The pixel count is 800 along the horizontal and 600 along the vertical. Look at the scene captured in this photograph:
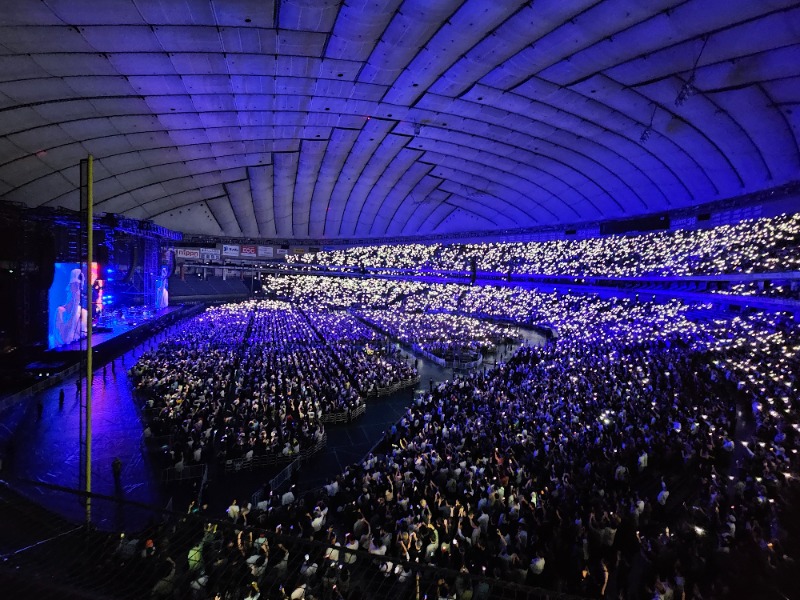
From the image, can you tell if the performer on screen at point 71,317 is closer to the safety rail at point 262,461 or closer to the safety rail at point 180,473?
the safety rail at point 180,473

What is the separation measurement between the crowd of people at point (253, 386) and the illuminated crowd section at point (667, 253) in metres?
20.0

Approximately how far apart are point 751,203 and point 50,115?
3956 cm

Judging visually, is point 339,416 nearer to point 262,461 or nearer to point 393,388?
point 262,461

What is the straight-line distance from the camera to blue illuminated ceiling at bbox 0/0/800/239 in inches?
569

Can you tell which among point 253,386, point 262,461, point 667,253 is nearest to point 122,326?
point 253,386

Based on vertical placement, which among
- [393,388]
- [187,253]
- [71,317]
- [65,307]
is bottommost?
[393,388]

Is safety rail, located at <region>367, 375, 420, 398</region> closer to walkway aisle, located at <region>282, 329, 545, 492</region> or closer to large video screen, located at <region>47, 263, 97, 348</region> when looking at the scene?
walkway aisle, located at <region>282, 329, 545, 492</region>

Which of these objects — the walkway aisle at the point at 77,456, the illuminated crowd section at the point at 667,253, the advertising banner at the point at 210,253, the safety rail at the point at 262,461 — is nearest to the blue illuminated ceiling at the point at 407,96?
the illuminated crowd section at the point at 667,253

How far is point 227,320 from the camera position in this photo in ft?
114

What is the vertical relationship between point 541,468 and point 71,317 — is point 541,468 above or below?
below

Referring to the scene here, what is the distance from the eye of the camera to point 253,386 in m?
16.9

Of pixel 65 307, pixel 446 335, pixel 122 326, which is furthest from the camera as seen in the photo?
pixel 446 335

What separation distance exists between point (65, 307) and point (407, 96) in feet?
69.2

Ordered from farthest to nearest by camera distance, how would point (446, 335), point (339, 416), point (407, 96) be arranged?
point (446, 335) < point (407, 96) < point (339, 416)
